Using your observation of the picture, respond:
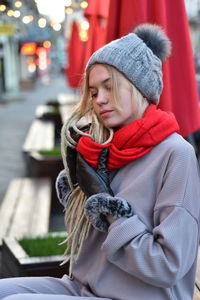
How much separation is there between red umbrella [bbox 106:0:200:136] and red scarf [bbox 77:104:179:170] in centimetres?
112

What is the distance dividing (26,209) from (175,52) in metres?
2.51

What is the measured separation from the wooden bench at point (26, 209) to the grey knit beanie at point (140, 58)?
Answer: 8.23 feet

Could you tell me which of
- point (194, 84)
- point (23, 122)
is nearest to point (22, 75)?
point (23, 122)

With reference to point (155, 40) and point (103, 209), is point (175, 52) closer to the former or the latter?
point (155, 40)

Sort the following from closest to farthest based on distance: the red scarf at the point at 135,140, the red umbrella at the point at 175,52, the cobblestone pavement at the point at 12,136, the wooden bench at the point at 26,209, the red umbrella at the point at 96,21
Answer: the red scarf at the point at 135,140, the red umbrella at the point at 175,52, the wooden bench at the point at 26,209, the red umbrella at the point at 96,21, the cobblestone pavement at the point at 12,136

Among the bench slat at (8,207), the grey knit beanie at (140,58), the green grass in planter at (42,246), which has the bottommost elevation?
the bench slat at (8,207)

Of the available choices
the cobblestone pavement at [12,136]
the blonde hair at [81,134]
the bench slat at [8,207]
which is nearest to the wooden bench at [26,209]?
the bench slat at [8,207]

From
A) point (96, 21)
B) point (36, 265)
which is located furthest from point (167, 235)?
point (96, 21)

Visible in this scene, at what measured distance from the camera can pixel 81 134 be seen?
6.47 feet

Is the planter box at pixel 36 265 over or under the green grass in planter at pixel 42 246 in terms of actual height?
over

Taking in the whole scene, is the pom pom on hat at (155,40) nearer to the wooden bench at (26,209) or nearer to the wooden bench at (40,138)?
the wooden bench at (26,209)

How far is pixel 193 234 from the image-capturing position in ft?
5.53

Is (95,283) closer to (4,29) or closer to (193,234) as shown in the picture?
(193,234)

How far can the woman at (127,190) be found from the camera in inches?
65.6
